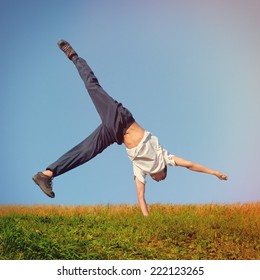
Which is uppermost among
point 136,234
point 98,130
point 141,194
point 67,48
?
point 67,48

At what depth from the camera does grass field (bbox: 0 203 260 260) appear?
14.9 feet

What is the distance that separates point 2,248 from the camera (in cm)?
451

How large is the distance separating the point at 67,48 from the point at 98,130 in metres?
0.79

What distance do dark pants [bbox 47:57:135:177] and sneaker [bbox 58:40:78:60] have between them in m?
0.14

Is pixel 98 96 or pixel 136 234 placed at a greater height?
pixel 98 96

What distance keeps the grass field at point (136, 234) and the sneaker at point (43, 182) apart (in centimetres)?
31

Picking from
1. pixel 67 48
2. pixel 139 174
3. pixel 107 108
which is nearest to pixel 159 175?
pixel 139 174

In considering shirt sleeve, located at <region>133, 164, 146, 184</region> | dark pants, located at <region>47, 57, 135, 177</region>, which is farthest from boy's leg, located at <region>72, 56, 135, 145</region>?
shirt sleeve, located at <region>133, 164, 146, 184</region>

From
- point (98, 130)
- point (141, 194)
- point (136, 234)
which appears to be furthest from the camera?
point (98, 130)

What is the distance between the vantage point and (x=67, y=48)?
17.3 feet

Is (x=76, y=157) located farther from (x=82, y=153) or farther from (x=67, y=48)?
(x=67, y=48)

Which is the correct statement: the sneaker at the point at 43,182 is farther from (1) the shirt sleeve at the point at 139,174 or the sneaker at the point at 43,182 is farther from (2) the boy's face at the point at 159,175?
(2) the boy's face at the point at 159,175

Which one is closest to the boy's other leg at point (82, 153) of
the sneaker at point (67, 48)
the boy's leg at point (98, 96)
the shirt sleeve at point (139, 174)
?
the boy's leg at point (98, 96)
